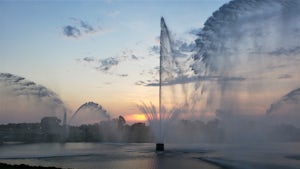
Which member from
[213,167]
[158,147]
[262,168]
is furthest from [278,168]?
[158,147]

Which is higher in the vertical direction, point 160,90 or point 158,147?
point 160,90

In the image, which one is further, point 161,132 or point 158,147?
point 158,147

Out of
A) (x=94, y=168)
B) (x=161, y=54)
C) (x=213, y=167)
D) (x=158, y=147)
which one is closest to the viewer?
(x=94, y=168)

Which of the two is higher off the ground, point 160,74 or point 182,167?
point 160,74

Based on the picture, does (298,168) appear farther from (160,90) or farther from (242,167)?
(160,90)

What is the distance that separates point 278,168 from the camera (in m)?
45.6

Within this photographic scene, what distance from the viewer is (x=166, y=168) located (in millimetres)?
44500

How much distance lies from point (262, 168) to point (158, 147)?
32071 millimetres

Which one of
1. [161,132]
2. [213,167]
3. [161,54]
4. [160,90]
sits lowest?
[213,167]

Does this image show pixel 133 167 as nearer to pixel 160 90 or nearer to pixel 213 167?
pixel 213 167

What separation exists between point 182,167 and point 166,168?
2647mm

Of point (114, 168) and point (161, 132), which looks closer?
point (114, 168)

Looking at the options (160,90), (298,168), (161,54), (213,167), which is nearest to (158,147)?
(160,90)

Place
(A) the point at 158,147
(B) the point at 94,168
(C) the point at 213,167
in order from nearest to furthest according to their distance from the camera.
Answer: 1. (B) the point at 94,168
2. (C) the point at 213,167
3. (A) the point at 158,147
